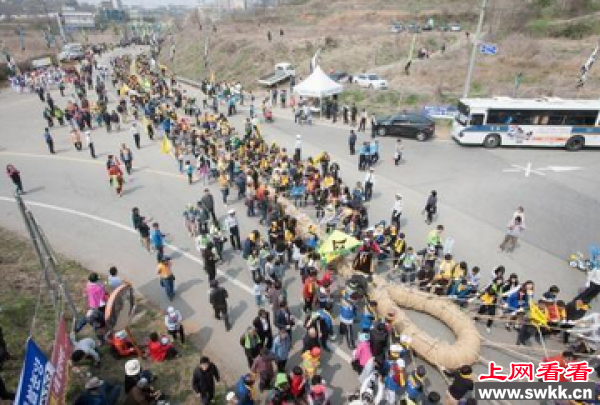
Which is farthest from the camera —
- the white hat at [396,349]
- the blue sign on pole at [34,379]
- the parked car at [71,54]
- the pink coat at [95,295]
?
the parked car at [71,54]

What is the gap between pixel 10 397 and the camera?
7012mm

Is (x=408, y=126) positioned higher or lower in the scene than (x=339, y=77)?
lower

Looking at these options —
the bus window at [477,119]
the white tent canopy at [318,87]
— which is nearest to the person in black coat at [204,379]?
the bus window at [477,119]

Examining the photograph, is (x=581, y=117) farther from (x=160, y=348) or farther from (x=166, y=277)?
(x=160, y=348)

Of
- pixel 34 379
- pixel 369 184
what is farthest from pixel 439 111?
pixel 34 379

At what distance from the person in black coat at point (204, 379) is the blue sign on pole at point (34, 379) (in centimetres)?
218

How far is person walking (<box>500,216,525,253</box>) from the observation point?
11688 mm

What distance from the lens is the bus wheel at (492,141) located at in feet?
69.4

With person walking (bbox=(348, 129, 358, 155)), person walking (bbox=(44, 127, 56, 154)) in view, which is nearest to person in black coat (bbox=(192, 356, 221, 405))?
person walking (bbox=(348, 129, 358, 155))

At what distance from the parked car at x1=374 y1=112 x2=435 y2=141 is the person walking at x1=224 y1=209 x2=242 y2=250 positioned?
1325 cm

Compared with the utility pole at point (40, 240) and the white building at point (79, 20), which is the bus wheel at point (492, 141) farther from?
the white building at point (79, 20)

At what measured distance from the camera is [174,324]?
851 cm

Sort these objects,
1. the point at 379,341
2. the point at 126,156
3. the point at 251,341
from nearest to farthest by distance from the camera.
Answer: the point at 379,341, the point at 251,341, the point at 126,156

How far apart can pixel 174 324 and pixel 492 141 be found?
754 inches
